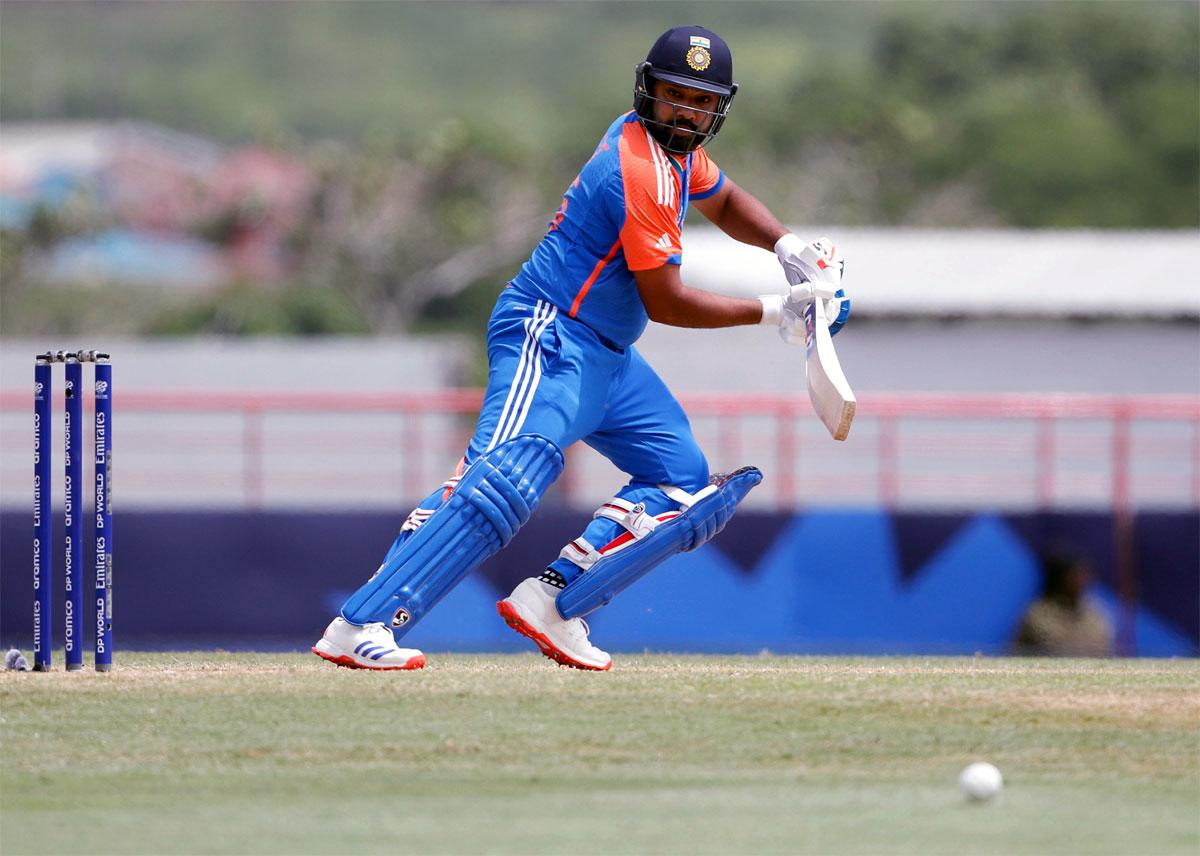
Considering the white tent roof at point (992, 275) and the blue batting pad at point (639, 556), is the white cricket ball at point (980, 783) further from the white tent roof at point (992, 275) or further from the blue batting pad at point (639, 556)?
the white tent roof at point (992, 275)

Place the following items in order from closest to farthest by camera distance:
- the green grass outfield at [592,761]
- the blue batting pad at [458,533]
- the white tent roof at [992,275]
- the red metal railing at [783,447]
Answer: the green grass outfield at [592,761], the blue batting pad at [458,533], the red metal railing at [783,447], the white tent roof at [992,275]

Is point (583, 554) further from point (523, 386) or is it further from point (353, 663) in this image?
point (353, 663)

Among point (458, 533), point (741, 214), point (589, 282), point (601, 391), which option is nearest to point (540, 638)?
point (458, 533)

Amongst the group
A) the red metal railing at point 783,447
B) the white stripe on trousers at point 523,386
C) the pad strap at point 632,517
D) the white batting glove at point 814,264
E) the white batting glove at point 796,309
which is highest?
the white batting glove at point 814,264

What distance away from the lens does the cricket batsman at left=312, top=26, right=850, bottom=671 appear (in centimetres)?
683

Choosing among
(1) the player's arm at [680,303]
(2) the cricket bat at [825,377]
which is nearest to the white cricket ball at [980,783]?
(2) the cricket bat at [825,377]

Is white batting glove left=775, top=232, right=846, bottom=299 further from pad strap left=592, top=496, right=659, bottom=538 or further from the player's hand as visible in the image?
pad strap left=592, top=496, right=659, bottom=538

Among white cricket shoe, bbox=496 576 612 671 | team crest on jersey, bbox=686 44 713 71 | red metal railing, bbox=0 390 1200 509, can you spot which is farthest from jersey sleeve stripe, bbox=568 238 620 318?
red metal railing, bbox=0 390 1200 509

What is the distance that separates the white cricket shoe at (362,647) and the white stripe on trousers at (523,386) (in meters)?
0.70

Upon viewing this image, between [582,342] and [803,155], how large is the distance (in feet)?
160

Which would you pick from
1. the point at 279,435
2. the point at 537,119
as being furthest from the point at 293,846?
the point at 537,119

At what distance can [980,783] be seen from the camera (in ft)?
17.0

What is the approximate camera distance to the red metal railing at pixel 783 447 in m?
16.2

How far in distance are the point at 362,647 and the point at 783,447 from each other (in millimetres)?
10193
